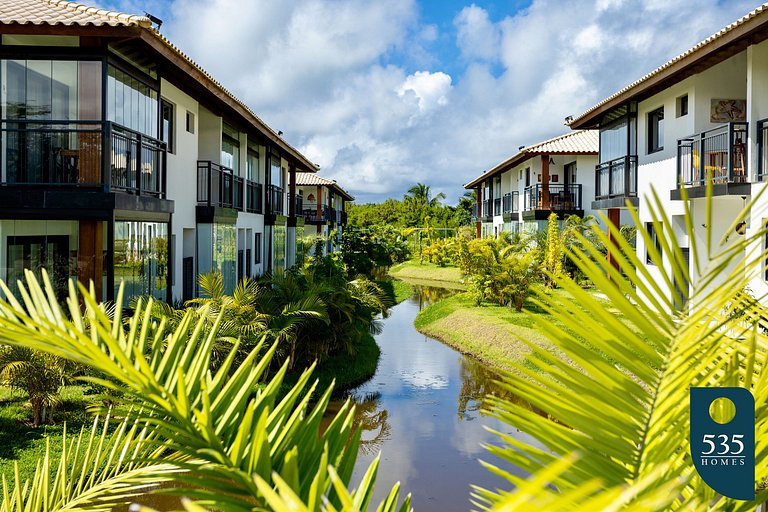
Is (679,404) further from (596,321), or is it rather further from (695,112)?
(695,112)

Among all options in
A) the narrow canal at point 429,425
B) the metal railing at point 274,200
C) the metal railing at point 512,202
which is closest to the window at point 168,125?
the narrow canal at point 429,425

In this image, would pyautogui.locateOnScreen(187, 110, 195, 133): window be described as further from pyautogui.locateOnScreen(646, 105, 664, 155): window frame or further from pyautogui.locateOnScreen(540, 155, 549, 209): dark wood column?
pyautogui.locateOnScreen(540, 155, 549, 209): dark wood column

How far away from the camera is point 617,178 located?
70.5 ft

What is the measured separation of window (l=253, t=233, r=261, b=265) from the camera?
22453mm

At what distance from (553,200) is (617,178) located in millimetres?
9570

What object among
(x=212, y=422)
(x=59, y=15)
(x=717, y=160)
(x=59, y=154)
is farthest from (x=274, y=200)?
(x=212, y=422)

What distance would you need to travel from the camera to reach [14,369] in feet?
30.2

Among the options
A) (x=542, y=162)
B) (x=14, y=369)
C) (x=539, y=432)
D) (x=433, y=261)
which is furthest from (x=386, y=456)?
(x=433, y=261)

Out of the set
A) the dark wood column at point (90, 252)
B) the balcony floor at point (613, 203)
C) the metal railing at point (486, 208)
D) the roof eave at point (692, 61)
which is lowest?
the dark wood column at point (90, 252)

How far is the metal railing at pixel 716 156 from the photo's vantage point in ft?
43.8

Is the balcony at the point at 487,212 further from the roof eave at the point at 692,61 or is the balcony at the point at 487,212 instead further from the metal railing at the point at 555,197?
the roof eave at the point at 692,61

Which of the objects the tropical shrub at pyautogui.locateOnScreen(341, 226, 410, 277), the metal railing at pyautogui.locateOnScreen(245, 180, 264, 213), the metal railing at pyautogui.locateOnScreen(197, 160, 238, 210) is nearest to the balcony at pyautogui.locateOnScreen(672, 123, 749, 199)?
the metal railing at pyautogui.locateOnScreen(197, 160, 238, 210)

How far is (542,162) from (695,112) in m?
14.2

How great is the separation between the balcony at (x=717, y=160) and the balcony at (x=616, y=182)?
→ 3592mm
